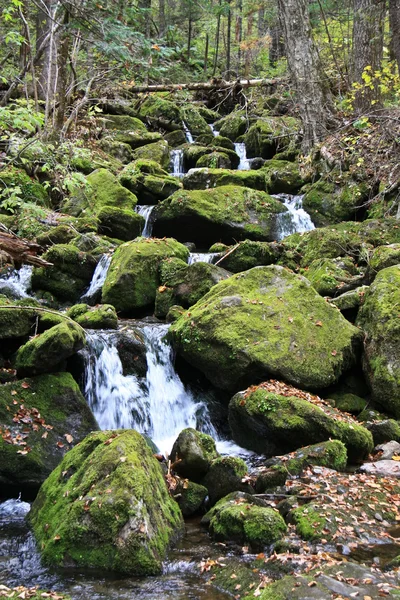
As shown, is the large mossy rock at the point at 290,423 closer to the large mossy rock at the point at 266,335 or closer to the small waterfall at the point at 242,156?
the large mossy rock at the point at 266,335

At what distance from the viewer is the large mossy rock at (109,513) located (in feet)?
14.6

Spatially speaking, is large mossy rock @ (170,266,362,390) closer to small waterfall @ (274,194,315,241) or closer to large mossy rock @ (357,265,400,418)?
large mossy rock @ (357,265,400,418)

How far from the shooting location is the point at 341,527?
5.02 m

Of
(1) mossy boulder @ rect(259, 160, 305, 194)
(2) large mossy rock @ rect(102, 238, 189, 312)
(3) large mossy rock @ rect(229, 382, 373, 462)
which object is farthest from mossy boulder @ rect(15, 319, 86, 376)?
(1) mossy boulder @ rect(259, 160, 305, 194)

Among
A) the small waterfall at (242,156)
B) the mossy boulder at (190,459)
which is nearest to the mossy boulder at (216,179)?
the small waterfall at (242,156)

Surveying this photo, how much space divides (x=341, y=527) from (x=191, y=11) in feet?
85.8

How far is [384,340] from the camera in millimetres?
7941

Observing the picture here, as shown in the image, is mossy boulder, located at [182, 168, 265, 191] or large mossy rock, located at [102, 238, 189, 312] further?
mossy boulder, located at [182, 168, 265, 191]

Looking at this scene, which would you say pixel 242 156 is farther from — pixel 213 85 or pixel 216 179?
pixel 213 85

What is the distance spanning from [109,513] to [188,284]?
6271mm

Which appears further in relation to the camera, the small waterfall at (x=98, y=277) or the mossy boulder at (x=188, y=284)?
the small waterfall at (x=98, y=277)

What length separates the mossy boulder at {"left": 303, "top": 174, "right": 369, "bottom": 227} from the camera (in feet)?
44.7

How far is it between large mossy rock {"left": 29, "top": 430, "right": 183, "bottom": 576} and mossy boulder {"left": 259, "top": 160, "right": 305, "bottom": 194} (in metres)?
12.0

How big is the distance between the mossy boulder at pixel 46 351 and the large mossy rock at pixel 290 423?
2518 millimetres
